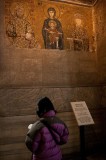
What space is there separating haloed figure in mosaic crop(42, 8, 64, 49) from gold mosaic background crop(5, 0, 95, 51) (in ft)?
0.42

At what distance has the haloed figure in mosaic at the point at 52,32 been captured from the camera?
25.5 feet

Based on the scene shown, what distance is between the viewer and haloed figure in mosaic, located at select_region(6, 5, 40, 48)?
7.32 m

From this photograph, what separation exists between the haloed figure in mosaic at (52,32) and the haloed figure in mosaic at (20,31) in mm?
432

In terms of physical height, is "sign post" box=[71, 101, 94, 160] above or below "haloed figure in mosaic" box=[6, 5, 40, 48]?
below

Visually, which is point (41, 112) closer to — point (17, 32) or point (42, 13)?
point (17, 32)

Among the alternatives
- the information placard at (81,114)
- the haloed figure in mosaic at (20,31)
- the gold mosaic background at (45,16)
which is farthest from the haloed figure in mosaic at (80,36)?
the information placard at (81,114)

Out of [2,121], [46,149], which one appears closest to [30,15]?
[2,121]

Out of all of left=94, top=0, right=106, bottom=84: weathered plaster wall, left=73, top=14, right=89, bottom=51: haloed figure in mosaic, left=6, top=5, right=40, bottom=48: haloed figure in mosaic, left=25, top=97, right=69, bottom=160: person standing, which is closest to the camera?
left=25, top=97, right=69, bottom=160: person standing

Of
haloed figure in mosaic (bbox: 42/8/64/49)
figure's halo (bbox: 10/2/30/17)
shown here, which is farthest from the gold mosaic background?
haloed figure in mosaic (bbox: 42/8/64/49)

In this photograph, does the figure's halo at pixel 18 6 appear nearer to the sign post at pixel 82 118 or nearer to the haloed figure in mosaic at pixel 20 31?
the haloed figure in mosaic at pixel 20 31

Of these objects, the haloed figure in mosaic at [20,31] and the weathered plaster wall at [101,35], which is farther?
the weathered plaster wall at [101,35]

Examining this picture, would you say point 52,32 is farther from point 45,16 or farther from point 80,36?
point 80,36

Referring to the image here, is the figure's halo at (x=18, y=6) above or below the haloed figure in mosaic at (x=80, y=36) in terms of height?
above

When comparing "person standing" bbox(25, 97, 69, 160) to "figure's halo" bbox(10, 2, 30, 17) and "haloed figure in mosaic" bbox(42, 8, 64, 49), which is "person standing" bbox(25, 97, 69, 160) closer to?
"haloed figure in mosaic" bbox(42, 8, 64, 49)
